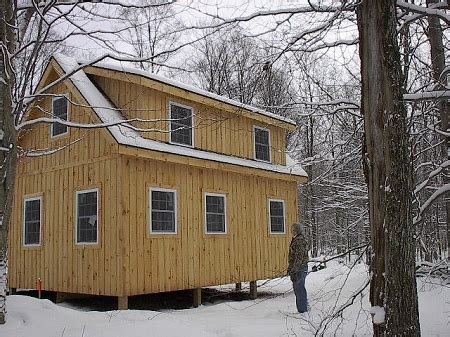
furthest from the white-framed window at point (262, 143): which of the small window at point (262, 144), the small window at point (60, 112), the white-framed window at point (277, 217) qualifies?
the small window at point (60, 112)

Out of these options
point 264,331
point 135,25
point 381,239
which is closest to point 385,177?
Result: point 381,239

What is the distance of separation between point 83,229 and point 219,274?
3702 mm

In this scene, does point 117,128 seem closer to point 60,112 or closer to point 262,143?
point 60,112

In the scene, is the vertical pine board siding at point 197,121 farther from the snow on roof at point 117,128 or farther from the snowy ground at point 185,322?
the snowy ground at point 185,322

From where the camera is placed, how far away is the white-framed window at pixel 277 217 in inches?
611

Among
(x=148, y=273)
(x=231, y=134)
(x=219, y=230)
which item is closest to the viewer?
(x=148, y=273)

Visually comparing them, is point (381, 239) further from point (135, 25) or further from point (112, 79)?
point (112, 79)

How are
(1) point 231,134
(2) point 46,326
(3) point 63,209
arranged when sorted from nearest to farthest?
1. (2) point 46,326
2. (3) point 63,209
3. (1) point 231,134

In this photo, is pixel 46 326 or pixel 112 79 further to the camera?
pixel 112 79

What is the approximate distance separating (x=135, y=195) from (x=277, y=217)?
581 cm

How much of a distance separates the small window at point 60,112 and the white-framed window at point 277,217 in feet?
20.9

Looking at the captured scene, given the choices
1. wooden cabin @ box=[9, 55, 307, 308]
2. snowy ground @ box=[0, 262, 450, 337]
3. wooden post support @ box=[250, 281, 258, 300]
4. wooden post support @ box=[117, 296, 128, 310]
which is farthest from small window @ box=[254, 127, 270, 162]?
wooden post support @ box=[117, 296, 128, 310]

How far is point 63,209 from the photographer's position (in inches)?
496

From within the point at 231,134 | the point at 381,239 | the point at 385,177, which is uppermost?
the point at 231,134
